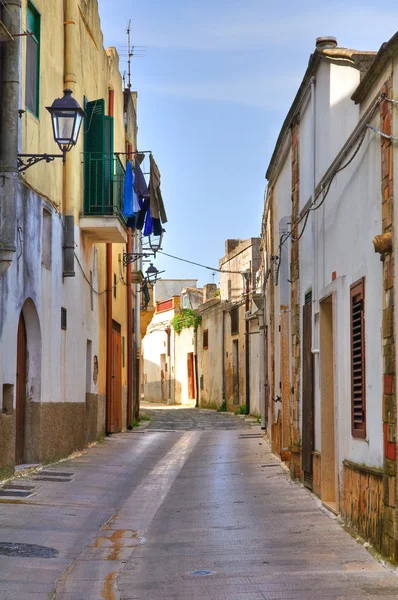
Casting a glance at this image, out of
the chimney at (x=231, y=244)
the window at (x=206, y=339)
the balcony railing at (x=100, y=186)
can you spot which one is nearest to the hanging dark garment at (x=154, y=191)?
the balcony railing at (x=100, y=186)

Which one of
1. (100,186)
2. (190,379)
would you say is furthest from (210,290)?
(100,186)

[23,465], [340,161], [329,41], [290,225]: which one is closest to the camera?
[340,161]

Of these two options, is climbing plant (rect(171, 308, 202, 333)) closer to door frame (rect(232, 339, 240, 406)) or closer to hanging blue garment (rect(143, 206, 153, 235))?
door frame (rect(232, 339, 240, 406))

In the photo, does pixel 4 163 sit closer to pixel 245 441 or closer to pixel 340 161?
pixel 340 161

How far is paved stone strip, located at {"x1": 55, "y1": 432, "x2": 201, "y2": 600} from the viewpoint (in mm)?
7238

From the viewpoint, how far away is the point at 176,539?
9.37m

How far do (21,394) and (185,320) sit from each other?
35.8 meters

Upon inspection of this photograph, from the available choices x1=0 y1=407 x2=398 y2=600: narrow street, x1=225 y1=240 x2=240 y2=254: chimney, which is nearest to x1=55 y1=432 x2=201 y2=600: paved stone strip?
x1=0 y1=407 x2=398 y2=600: narrow street

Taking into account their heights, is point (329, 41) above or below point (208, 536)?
above

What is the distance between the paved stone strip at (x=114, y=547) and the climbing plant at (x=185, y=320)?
3245cm

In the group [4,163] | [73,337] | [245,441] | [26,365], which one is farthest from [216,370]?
[4,163]

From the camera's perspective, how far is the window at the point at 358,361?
30.3ft

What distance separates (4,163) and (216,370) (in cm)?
3012

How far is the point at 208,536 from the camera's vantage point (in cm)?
944
